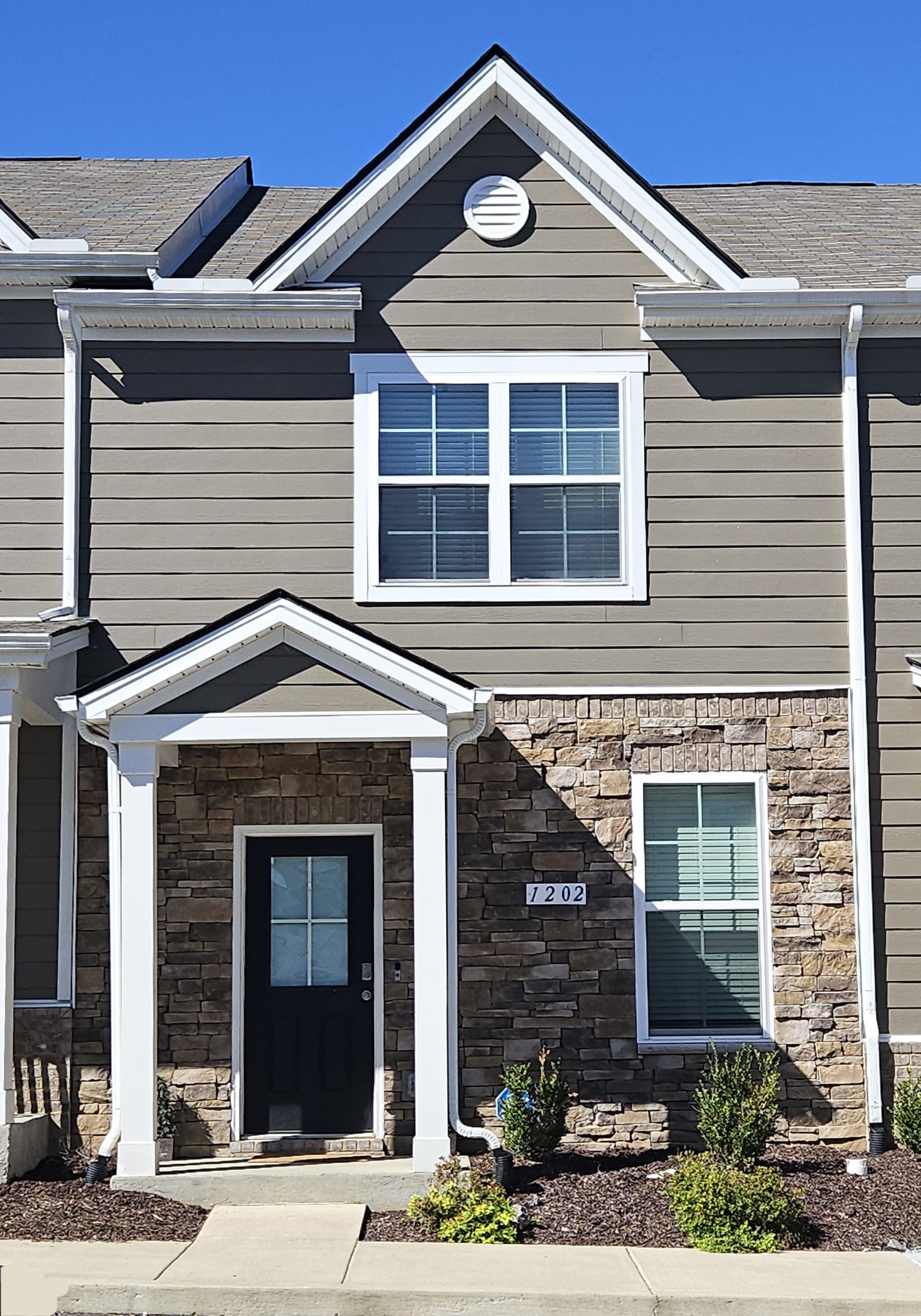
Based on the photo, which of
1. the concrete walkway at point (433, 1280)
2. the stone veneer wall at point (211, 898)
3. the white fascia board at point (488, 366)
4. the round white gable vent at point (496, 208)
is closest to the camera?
the concrete walkway at point (433, 1280)

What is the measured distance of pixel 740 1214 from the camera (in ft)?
24.9

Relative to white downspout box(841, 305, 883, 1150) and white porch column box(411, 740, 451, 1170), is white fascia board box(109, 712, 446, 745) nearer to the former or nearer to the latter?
white porch column box(411, 740, 451, 1170)

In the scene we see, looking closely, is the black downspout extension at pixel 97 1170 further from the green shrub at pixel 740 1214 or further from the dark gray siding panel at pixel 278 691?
the green shrub at pixel 740 1214

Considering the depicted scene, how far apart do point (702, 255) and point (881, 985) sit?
531 cm

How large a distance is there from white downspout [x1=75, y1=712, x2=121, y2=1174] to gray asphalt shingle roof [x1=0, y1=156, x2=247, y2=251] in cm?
373

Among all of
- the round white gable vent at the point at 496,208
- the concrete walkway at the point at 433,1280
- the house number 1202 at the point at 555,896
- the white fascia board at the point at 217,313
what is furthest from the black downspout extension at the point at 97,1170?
the round white gable vent at the point at 496,208

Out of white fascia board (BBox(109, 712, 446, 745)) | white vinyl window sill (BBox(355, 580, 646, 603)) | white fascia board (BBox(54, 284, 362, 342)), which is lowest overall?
white fascia board (BBox(109, 712, 446, 745))

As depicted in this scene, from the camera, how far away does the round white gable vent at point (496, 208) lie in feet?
33.9

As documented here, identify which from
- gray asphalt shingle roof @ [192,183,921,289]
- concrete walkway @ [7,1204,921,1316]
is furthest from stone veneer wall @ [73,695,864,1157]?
gray asphalt shingle roof @ [192,183,921,289]

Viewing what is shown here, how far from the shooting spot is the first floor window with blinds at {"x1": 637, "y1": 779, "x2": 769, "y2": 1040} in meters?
9.78

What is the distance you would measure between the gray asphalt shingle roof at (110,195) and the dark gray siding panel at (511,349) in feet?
3.86

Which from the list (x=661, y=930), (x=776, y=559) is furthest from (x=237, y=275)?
(x=661, y=930)

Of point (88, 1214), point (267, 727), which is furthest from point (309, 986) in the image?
point (88, 1214)

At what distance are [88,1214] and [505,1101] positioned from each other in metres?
2.70
